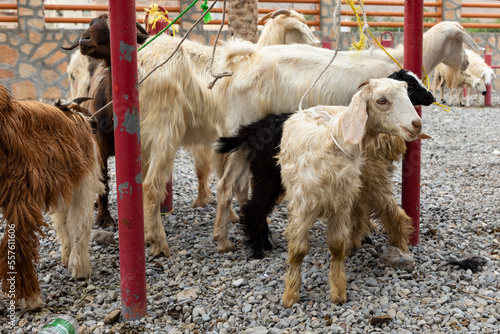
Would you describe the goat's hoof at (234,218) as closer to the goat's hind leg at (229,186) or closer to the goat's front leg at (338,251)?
the goat's hind leg at (229,186)

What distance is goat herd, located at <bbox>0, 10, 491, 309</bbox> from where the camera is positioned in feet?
9.15

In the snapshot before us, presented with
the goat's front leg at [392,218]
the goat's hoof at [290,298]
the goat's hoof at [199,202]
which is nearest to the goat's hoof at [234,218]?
the goat's hoof at [199,202]

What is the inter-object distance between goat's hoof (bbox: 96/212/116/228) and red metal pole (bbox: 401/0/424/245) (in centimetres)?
256

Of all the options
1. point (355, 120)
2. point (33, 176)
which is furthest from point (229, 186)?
point (33, 176)

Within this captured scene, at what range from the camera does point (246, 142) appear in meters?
3.76

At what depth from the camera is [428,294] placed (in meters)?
3.08

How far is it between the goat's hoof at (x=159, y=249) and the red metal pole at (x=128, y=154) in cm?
101

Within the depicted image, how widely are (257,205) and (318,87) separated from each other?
108 centimetres

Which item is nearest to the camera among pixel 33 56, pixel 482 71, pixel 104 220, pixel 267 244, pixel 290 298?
pixel 290 298

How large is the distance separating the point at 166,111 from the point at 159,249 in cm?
106

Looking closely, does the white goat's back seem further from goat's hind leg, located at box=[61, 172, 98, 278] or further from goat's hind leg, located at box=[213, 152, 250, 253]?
goat's hind leg, located at box=[61, 172, 98, 278]

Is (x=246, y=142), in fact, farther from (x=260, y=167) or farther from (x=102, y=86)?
(x=102, y=86)

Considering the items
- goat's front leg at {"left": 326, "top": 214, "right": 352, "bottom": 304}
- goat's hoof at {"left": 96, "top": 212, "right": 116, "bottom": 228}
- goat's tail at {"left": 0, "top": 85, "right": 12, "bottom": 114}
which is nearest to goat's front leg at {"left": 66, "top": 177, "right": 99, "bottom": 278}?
goat's tail at {"left": 0, "top": 85, "right": 12, "bottom": 114}

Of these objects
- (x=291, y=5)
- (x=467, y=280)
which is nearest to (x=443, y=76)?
(x=291, y=5)
